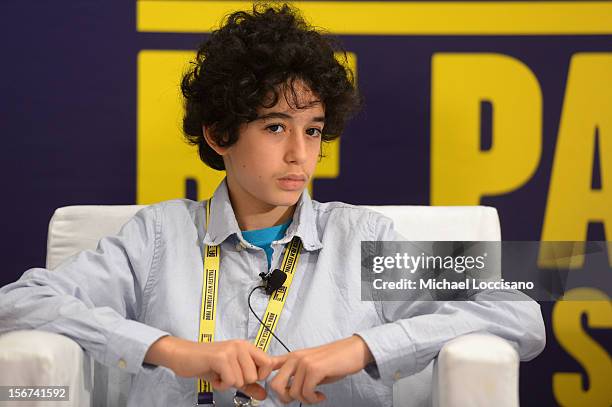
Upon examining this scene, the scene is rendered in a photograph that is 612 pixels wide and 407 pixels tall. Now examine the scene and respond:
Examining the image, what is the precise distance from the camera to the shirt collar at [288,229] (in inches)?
78.9

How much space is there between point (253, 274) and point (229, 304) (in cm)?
9

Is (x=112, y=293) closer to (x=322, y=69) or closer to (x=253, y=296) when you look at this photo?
(x=253, y=296)

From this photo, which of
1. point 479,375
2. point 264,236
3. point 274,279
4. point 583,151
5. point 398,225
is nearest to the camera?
point 479,375

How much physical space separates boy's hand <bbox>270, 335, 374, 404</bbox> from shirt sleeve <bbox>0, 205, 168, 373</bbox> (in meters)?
0.30

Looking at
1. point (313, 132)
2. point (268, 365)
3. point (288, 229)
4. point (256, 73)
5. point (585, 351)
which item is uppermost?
point (256, 73)

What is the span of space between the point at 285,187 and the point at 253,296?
10.8 inches

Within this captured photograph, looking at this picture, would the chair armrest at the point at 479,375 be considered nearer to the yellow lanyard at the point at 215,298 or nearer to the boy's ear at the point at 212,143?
the yellow lanyard at the point at 215,298

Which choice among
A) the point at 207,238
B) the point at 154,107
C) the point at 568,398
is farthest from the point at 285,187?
the point at 568,398

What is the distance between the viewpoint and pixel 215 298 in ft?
6.39

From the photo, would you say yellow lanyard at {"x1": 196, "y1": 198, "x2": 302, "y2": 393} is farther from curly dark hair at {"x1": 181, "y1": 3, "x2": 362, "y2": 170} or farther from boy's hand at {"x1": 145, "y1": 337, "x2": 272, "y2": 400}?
curly dark hair at {"x1": 181, "y1": 3, "x2": 362, "y2": 170}

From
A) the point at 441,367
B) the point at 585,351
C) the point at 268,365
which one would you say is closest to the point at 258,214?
the point at 268,365

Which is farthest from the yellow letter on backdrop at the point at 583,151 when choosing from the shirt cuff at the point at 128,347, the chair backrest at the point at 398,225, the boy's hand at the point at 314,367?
the shirt cuff at the point at 128,347

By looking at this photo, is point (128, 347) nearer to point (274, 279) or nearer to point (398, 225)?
point (274, 279)

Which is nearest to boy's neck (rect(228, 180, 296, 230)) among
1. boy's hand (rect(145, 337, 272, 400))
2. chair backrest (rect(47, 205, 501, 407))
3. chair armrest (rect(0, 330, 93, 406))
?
chair backrest (rect(47, 205, 501, 407))
